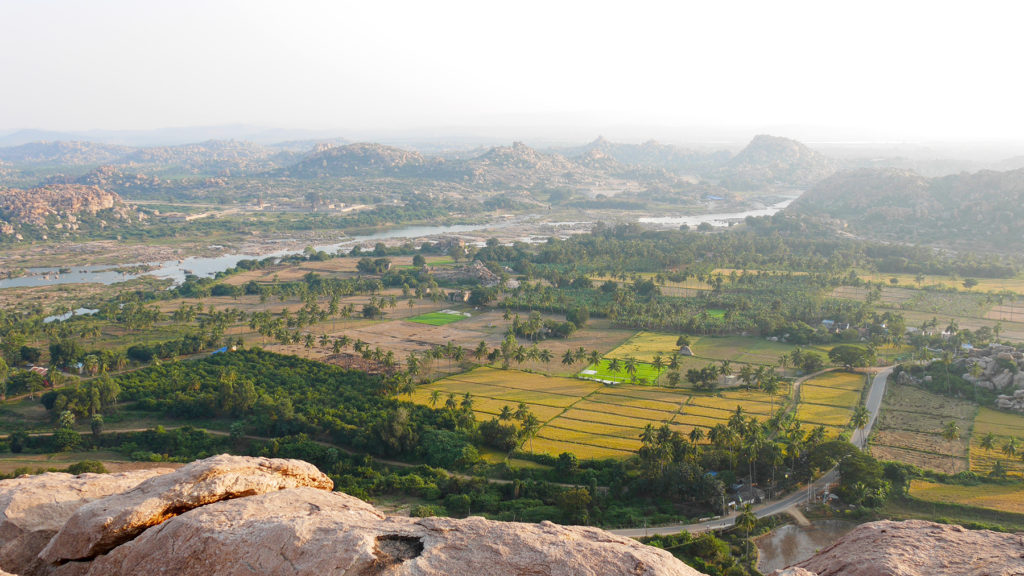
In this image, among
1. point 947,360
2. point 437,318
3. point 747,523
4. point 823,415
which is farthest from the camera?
point 437,318

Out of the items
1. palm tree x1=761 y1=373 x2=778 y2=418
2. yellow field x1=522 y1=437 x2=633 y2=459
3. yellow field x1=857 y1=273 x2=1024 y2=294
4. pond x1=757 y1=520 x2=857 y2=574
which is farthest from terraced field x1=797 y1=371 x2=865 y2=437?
yellow field x1=857 y1=273 x2=1024 y2=294

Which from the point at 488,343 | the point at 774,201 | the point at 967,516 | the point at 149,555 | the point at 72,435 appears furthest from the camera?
the point at 774,201

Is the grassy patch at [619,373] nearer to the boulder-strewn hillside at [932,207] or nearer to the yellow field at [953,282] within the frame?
the yellow field at [953,282]

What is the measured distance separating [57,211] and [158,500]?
163m

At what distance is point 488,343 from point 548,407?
18182 mm

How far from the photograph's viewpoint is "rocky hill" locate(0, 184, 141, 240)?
13162 cm

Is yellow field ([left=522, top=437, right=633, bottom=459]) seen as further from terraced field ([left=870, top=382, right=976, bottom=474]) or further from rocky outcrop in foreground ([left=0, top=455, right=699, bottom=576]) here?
rocky outcrop in foreground ([left=0, top=455, right=699, bottom=576])

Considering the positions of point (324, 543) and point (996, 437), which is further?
point (996, 437)

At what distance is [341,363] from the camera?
55.9 metres

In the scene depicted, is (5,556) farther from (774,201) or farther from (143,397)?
(774,201)

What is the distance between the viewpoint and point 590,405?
46.8m

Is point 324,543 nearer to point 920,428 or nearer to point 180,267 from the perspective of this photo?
point 920,428

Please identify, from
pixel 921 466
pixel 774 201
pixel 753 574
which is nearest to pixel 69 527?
pixel 753 574

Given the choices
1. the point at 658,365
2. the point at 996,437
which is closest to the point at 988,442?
the point at 996,437
